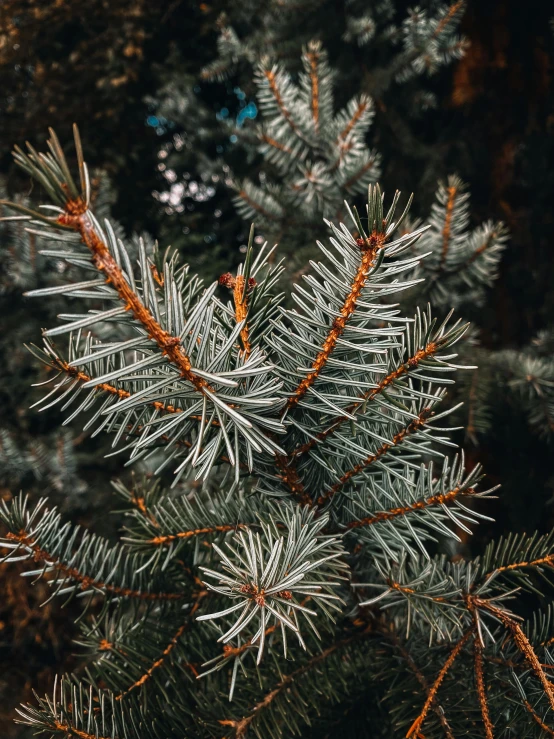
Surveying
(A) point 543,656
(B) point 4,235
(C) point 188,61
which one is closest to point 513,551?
(A) point 543,656

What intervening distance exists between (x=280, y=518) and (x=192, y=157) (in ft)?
3.08

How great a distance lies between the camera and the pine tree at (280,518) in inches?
9.6

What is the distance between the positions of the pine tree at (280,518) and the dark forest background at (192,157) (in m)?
0.47

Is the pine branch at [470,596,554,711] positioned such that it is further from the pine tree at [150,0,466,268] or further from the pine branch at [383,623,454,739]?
the pine tree at [150,0,466,268]

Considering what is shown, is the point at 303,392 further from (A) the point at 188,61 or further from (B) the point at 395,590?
(A) the point at 188,61

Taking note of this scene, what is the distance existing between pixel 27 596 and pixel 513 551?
3.28 feet

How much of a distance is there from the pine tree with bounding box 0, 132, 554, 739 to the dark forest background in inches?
18.4

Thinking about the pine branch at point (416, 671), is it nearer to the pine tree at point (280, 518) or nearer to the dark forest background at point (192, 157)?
the pine tree at point (280, 518)

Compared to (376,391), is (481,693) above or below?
below

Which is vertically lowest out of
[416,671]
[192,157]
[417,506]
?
[416,671]

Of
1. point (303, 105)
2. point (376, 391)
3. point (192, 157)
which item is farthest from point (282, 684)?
point (192, 157)

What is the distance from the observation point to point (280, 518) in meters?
0.33

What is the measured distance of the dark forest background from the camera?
93 centimetres

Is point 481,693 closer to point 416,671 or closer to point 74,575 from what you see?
point 416,671
